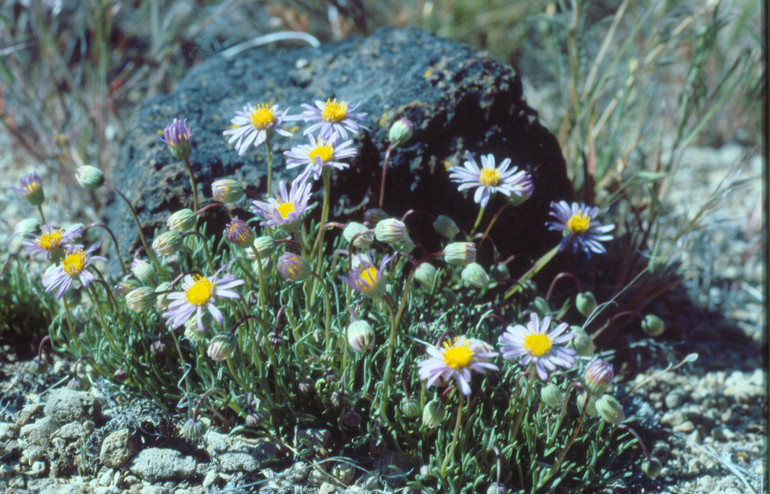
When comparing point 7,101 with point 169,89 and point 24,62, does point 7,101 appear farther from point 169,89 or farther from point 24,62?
point 169,89

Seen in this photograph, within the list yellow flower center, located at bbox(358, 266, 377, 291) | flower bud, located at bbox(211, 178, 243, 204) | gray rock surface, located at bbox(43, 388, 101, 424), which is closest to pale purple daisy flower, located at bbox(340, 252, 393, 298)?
yellow flower center, located at bbox(358, 266, 377, 291)

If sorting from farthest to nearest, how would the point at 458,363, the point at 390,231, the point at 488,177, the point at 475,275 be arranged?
the point at 488,177 < the point at 475,275 < the point at 390,231 < the point at 458,363

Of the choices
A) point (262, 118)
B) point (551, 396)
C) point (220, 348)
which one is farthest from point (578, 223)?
point (220, 348)

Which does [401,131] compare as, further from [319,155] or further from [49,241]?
[49,241]

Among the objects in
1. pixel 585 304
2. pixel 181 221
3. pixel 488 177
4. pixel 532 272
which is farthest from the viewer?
pixel 532 272

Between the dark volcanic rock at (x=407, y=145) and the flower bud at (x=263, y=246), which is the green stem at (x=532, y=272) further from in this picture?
the flower bud at (x=263, y=246)

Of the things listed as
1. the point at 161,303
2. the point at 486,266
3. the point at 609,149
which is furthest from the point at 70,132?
the point at 609,149
